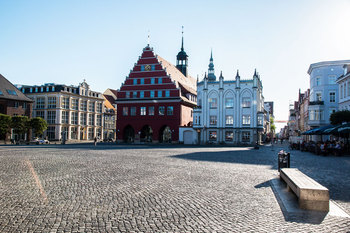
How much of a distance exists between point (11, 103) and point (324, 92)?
5907cm

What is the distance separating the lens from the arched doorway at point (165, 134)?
62381 millimetres

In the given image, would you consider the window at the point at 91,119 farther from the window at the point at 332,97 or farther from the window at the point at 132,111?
the window at the point at 332,97

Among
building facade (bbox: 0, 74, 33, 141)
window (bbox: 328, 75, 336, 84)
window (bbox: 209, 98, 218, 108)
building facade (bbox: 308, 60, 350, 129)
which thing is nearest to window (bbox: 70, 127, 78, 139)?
building facade (bbox: 0, 74, 33, 141)

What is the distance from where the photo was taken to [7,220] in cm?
627

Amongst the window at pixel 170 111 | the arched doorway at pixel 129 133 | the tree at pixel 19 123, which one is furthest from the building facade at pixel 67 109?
the window at pixel 170 111

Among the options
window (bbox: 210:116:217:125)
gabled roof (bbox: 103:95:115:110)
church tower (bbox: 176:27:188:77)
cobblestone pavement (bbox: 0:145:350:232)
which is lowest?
cobblestone pavement (bbox: 0:145:350:232)

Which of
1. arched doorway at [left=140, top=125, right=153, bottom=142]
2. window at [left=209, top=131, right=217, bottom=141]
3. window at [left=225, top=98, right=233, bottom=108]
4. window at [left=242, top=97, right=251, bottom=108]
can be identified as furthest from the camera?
arched doorway at [left=140, top=125, right=153, bottom=142]

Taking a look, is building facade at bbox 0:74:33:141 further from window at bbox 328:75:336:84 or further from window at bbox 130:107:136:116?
window at bbox 328:75:336:84

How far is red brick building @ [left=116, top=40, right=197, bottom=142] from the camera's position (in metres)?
60.2

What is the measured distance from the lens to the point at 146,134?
64.1 meters

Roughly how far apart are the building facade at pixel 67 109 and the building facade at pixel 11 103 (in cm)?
910

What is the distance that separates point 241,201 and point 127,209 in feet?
10.3

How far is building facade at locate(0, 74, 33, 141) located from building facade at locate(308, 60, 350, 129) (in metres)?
56.1

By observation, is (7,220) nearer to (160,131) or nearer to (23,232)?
(23,232)
